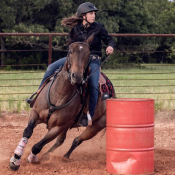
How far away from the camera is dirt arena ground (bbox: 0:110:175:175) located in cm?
590

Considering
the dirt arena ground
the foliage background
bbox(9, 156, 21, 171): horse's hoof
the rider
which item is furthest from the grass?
the foliage background

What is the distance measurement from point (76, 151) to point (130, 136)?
8.15 feet

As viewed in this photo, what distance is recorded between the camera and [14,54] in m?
34.2

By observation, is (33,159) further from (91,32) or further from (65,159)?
(91,32)

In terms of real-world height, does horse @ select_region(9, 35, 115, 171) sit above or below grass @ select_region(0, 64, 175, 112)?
above

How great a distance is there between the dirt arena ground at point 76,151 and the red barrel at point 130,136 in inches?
11.1

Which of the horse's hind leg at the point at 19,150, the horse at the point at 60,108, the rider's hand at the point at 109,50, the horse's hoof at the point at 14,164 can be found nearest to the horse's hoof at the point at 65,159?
the horse at the point at 60,108

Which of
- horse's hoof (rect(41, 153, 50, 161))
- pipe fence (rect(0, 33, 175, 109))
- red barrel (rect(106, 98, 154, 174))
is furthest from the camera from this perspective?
pipe fence (rect(0, 33, 175, 109))

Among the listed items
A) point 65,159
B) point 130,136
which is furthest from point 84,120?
point 130,136

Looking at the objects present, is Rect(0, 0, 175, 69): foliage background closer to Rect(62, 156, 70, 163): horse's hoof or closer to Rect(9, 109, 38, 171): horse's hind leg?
Rect(62, 156, 70, 163): horse's hoof

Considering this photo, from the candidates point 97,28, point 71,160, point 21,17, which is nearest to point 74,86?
point 97,28

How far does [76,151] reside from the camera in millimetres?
7824

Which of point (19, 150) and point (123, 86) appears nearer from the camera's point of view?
point (19, 150)

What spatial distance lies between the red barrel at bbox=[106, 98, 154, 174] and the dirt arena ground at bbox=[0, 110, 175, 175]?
28 cm
